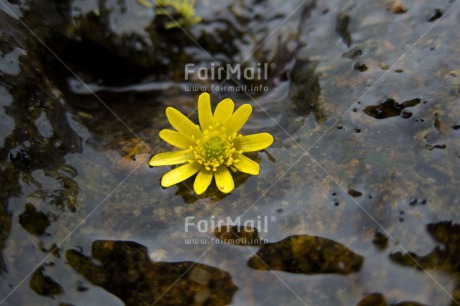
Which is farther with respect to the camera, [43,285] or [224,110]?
[224,110]

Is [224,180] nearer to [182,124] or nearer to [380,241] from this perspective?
[182,124]

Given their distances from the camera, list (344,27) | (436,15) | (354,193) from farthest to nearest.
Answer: (344,27), (436,15), (354,193)

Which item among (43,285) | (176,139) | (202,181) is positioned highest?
(176,139)

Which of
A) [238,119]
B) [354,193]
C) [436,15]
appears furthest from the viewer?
[436,15]

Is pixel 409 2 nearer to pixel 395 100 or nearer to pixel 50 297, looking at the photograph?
pixel 395 100

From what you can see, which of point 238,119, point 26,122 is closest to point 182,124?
point 238,119

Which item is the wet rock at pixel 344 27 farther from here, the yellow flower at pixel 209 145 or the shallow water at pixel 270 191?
the yellow flower at pixel 209 145
